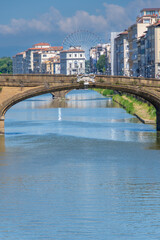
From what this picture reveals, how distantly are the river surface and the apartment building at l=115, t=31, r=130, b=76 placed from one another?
8087cm

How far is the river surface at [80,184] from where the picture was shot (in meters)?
24.7

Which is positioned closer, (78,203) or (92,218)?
(92,218)

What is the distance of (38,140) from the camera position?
50375mm

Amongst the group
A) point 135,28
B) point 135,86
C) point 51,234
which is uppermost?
point 135,28

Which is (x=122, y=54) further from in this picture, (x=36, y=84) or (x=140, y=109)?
(x=36, y=84)

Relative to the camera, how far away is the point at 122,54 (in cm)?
14500

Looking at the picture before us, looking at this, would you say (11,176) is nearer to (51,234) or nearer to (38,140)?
(51,234)

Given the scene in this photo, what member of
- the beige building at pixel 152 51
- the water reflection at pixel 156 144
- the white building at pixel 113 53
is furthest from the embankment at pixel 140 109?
the white building at pixel 113 53

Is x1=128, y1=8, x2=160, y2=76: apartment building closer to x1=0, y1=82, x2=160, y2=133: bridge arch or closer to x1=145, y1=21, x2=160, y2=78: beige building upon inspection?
x1=145, y1=21, x2=160, y2=78: beige building

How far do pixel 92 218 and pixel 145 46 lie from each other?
3378 inches

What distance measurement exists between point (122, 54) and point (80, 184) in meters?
115

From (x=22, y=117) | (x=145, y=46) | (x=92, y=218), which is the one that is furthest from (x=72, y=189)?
(x=145, y=46)

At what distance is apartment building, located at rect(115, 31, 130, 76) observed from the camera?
454ft

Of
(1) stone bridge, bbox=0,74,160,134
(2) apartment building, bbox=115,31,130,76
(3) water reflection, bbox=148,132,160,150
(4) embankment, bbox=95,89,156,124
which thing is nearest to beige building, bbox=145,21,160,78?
(4) embankment, bbox=95,89,156,124
